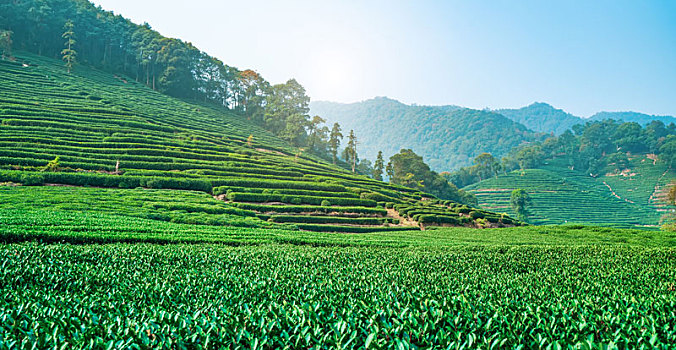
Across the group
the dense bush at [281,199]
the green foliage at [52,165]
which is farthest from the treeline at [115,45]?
the dense bush at [281,199]

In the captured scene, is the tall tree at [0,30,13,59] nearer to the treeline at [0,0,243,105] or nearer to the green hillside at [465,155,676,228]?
the treeline at [0,0,243,105]

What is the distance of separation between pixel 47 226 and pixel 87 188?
13.5 m

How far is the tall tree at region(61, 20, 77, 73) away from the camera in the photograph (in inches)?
2367

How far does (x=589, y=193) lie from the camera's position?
3201 inches

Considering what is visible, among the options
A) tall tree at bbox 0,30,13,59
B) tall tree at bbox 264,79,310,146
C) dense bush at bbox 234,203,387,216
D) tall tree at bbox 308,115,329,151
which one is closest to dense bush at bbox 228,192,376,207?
dense bush at bbox 234,203,387,216

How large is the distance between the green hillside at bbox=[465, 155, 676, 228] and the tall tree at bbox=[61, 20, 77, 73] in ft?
295

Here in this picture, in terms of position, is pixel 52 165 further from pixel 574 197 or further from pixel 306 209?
pixel 574 197

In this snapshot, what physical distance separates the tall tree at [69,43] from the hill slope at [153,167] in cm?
538

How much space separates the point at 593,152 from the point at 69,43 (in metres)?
147

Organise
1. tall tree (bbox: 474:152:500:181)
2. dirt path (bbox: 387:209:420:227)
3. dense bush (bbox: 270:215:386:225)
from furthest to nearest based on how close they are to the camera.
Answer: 1. tall tree (bbox: 474:152:500:181)
2. dirt path (bbox: 387:209:420:227)
3. dense bush (bbox: 270:215:386:225)

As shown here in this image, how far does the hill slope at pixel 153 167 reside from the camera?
25.6 metres

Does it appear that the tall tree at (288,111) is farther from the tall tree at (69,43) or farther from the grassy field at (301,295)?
the grassy field at (301,295)

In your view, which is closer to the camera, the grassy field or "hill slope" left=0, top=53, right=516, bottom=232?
the grassy field

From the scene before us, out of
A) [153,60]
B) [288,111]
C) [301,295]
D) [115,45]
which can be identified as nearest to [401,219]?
[301,295]
